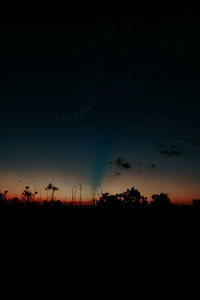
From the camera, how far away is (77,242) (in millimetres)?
9195

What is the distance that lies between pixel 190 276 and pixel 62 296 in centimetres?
469

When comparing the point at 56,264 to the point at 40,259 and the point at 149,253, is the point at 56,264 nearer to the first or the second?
the point at 40,259

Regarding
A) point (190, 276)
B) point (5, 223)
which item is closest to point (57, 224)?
point (5, 223)

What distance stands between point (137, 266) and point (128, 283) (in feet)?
4.00

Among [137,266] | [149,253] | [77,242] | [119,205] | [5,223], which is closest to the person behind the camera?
[137,266]

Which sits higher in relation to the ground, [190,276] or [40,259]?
[40,259]

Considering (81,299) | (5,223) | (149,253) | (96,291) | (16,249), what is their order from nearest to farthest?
(81,299), (96,291), (16,249), (149,253), (5,223)

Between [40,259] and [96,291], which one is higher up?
[40,259]

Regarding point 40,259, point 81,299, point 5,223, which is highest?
point 5,223

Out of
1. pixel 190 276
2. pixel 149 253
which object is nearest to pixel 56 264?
pixel 149 253

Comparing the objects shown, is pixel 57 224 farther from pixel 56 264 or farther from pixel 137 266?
pixel 137 266

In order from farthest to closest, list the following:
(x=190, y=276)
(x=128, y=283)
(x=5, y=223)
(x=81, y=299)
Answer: (x=5, y=223) → (x=190, y=276) → (x=128, y=283) → (x=81, y=299)

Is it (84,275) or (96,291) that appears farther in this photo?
(84,275)

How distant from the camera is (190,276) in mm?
6742
